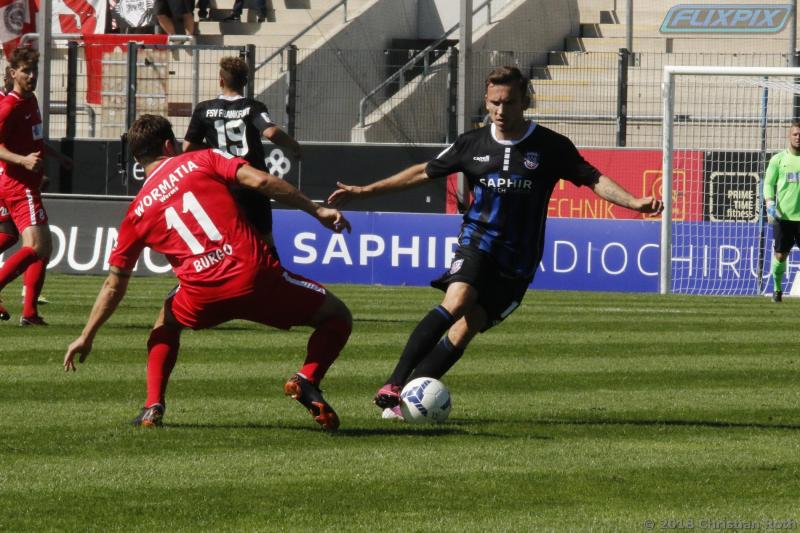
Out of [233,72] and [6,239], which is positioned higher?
[233,72]

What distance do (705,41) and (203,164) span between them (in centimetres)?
2306

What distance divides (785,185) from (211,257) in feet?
41.0

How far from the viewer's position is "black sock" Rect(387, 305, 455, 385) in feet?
26.5

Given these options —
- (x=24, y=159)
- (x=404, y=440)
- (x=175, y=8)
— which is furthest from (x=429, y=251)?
(x=404, y=440)

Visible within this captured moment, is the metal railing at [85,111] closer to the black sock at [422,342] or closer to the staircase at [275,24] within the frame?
the staircase at [275,24]

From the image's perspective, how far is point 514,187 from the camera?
817 centimetres

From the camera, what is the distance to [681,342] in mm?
12750

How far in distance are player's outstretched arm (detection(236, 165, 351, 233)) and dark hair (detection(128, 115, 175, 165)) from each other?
513 mm

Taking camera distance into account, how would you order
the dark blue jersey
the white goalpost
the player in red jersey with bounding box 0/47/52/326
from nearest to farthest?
the dark blue jersey
the player in red jersey with bounding box 0/47/52/326
the white goalpost

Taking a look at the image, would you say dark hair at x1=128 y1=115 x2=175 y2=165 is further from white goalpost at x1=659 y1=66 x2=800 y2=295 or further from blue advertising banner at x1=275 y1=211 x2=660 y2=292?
blue advertising banner at x1=275 y1=211 x2=660 y2=292

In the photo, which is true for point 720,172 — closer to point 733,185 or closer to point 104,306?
point 733,185

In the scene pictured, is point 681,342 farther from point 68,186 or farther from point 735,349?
point 68,186

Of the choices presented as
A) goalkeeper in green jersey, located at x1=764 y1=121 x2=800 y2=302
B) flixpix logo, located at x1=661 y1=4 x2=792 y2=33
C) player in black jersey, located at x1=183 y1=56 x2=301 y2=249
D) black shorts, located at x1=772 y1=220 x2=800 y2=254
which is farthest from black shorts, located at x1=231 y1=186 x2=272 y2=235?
flixpix logo, located at x1=661 y1=4 x2=792 y2=33

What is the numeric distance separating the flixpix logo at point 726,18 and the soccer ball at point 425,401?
21.6m
